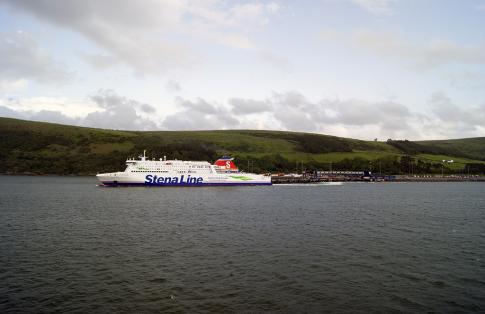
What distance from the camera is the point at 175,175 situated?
124m

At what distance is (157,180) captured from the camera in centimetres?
12131

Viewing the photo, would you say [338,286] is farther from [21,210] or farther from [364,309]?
[21,210]

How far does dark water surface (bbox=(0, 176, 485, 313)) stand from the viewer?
21625mm

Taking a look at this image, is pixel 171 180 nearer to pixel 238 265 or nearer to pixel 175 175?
pixel 175 175

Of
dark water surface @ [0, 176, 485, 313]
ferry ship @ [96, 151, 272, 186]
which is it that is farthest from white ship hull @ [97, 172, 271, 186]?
dark water surface @ [0, 176, 485, 313]

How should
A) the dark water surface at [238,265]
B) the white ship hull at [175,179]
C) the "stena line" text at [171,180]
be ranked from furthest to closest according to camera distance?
the "stena line" text at [171,180] < the white ship hull at [175,179] < the dark water surface at [238,265]

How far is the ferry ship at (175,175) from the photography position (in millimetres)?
117938


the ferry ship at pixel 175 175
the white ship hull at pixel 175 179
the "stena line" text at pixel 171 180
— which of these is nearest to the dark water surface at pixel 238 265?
the white ship hull at pixel 175 179

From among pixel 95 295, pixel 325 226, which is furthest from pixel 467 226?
pixel 95 295

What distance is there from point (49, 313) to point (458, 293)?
22.4 m

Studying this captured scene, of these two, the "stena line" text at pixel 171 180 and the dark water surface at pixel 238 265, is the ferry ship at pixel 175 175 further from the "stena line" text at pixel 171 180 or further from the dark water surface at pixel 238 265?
the dark water surface at pixel 238 265

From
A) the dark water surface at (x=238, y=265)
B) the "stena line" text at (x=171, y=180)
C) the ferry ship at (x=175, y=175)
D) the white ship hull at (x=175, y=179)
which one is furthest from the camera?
the "stena line" text at (x=171, y=180)

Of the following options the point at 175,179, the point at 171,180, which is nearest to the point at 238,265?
the point at 171,180

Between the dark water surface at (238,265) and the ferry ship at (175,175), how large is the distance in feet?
215
